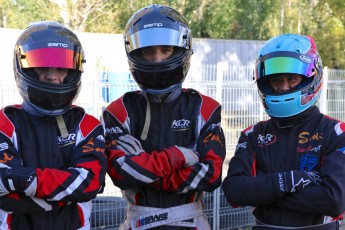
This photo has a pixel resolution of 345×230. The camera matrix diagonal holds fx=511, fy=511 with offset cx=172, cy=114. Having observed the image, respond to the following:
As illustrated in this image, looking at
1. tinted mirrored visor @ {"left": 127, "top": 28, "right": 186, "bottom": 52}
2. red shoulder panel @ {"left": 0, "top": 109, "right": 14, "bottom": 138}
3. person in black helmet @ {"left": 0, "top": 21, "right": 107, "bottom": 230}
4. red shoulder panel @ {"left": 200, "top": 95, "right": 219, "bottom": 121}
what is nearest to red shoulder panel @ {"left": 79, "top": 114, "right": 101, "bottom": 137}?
person in black helmet @ {"left": 0, "top": 21, "right": 107, "bottom": 230}

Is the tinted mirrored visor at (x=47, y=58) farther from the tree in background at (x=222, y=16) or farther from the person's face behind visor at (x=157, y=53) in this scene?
the tree in background at (x=222, y=16)

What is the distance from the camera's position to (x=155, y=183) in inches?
143

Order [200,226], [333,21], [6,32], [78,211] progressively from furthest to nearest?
[333,21], [6,32], [200,226], [78,211]

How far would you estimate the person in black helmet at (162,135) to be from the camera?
3.58 meters

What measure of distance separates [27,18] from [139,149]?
105 feet

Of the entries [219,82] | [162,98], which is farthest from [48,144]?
[219,82]

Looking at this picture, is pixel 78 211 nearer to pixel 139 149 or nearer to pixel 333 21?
pixel 139 149

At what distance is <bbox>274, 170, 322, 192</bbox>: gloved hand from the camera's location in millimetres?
3318

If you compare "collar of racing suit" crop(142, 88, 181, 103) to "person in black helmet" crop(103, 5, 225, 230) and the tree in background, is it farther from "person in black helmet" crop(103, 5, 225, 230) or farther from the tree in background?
the tree in background

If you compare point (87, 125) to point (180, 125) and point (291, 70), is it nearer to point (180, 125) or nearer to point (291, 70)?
point (180, 125)

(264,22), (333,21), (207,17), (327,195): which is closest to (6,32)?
(333,21)

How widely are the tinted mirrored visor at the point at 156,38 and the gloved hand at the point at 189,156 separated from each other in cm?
82

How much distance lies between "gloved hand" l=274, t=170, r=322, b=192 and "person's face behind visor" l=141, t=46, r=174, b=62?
126 centimetres

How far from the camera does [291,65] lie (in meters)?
3.65
